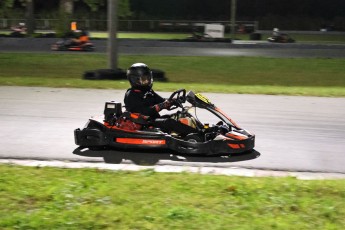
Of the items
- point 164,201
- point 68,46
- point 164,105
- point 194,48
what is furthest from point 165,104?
point 194,48

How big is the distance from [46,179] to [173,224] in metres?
2.04

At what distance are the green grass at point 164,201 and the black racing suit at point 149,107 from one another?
1.29 meters

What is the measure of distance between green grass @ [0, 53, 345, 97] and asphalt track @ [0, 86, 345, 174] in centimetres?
138

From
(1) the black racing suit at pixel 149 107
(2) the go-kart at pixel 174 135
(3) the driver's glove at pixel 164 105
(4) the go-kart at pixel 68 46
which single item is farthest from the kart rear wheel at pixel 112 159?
(4) the go-kart at pixel 68 46

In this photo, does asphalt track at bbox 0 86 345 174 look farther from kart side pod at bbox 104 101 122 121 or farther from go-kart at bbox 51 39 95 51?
go-kart at bbox 51 39 95 51

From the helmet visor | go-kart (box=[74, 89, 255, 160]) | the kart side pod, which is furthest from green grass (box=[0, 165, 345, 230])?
the helmet visor

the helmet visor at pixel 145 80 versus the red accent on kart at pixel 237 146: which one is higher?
the helmet visor at pixel 145 80

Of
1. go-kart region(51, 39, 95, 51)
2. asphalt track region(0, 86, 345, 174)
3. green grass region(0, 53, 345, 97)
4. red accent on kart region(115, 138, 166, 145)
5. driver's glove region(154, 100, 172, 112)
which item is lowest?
asphalt track region(0, 86, 345, 174)

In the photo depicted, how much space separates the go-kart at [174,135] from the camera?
23.7ft

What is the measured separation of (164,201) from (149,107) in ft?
8.70

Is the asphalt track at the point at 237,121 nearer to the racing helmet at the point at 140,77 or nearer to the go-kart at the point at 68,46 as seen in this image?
the racing helmet at the point at 140,77

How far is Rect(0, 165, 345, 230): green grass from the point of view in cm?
453

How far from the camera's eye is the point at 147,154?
25.0 ft

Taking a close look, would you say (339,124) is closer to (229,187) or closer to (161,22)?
A: (229,187)
